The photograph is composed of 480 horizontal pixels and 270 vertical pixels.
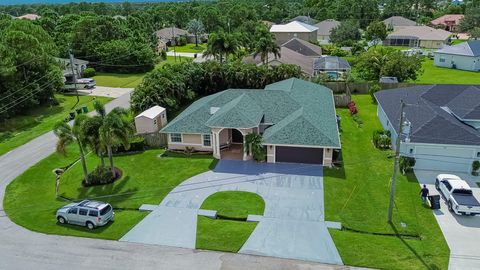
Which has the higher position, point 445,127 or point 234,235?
point 445,127

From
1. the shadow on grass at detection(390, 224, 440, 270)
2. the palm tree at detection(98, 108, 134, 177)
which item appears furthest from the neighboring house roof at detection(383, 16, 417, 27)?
the shadow on grass at detection(390, 224, 440, 270)

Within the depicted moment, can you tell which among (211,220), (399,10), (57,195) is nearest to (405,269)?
(211,220)

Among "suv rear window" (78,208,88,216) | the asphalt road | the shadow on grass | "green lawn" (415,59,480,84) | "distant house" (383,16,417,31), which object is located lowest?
the asphalt road

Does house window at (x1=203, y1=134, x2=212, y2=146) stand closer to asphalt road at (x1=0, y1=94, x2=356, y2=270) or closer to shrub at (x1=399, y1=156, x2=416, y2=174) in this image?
asphalt road at (x1=0, y1=94, x2=356, y2=270)

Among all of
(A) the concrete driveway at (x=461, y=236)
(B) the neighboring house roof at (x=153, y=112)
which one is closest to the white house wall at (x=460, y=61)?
(A) the concrete driveway at (x=461, y=236)

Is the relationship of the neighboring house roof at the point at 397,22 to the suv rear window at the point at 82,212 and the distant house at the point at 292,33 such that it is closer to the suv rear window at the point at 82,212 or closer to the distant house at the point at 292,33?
the distant house at the point at 292,33

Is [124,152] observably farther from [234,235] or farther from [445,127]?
[445,127]
